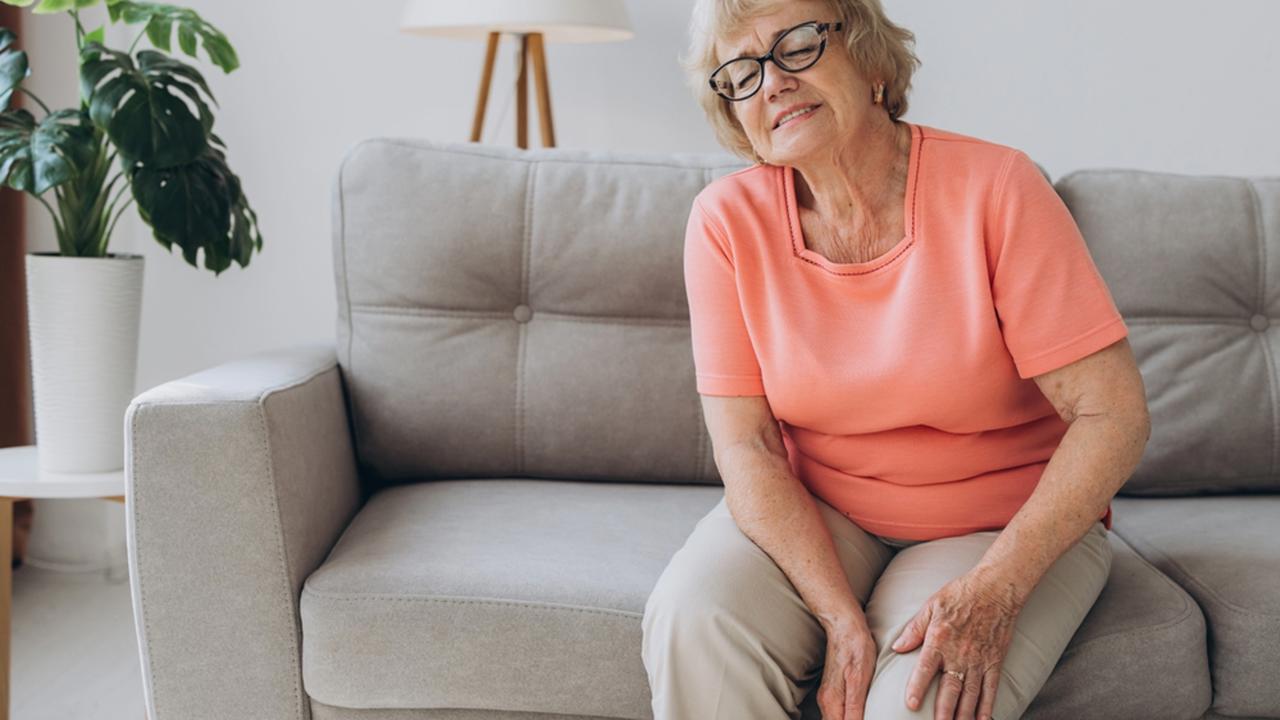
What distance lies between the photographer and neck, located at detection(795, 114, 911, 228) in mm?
1442

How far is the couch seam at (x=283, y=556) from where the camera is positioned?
1.48 meters

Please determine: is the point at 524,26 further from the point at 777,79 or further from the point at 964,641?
the point at 964,641

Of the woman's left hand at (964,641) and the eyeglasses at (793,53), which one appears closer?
the woman's left hand at (964,641)

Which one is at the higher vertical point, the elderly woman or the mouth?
the mouth

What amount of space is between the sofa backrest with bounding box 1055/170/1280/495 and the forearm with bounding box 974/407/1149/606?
23.6 inches

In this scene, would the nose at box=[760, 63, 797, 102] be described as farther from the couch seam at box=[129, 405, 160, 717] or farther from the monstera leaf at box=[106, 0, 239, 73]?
the monstera leaf at box=[106, 0, 239, 73]

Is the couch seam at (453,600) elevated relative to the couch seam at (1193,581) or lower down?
lower down

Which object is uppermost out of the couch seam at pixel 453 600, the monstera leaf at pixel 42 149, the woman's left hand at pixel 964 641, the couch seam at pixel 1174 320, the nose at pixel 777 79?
the nose at pixel 777 79

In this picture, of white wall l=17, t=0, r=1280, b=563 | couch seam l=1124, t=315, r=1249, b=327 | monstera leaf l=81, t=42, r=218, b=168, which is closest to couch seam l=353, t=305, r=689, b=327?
monstera leaf l=81, t=42, r=218, b=168

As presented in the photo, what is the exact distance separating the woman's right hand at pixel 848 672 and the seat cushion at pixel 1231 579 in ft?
1.51

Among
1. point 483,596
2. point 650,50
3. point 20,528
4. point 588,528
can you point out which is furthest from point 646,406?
point 20,528

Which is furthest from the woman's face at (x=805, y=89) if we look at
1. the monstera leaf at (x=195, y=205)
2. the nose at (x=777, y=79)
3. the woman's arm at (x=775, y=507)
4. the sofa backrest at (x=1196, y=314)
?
the monstera leaf at (x=195, y=205)

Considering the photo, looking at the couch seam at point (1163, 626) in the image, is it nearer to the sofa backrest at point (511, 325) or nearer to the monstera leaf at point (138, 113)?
the sofa backrest at point (511, 325)

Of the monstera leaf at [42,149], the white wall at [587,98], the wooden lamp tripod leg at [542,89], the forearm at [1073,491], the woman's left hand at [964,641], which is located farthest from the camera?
the white wall at [587,98]
